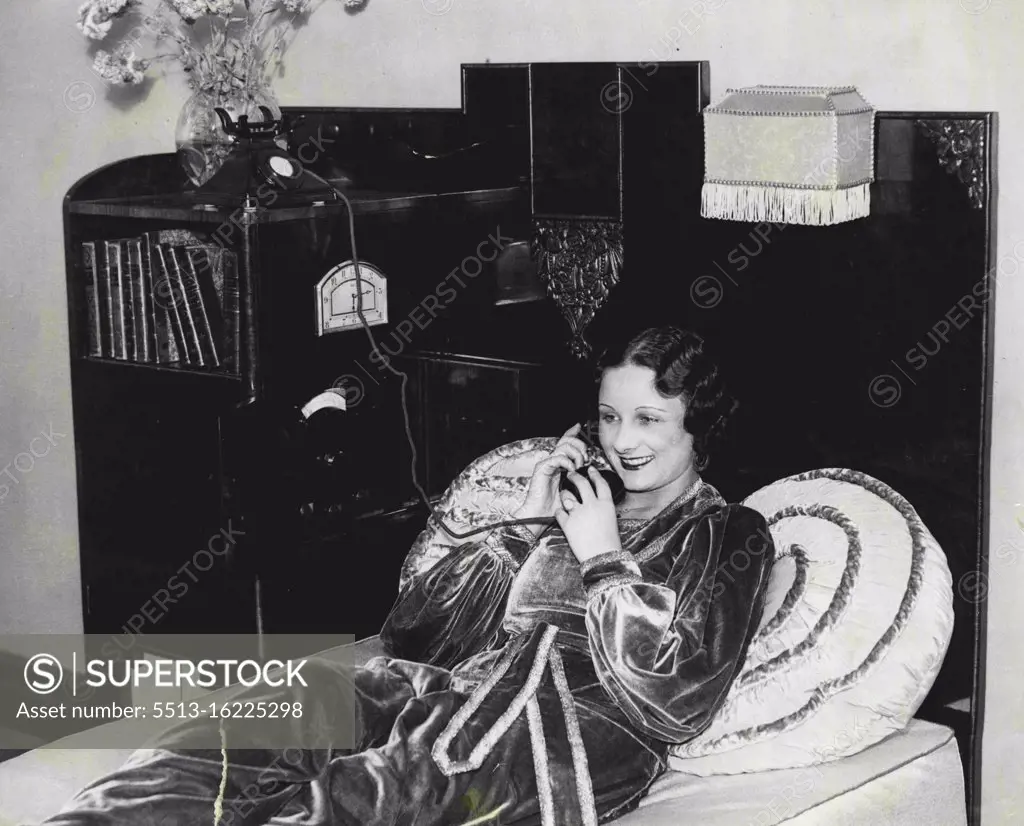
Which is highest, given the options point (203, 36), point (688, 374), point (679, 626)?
point (203, 36)

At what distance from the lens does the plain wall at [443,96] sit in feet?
7.06

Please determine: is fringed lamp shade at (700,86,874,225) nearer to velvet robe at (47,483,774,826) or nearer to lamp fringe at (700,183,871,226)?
lamp fringe at (700,183,871,226)

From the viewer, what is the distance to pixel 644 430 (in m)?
2.11

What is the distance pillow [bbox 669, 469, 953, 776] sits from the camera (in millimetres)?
1974

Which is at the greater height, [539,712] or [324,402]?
[324,402]

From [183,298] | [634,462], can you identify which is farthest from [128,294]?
[634,462]

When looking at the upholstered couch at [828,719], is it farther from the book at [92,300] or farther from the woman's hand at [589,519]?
the book at [92,300]

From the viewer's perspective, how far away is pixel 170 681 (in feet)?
9.56

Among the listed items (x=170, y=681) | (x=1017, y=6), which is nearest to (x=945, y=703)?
(x=1017, y=6)

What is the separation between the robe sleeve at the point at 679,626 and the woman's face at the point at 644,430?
141 mm

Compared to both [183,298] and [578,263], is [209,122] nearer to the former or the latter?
[183,298]

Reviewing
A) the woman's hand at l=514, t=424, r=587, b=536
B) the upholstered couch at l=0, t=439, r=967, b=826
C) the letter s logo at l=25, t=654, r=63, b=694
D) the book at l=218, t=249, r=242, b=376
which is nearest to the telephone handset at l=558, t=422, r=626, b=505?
the woman's hand at l=514, t=424, r=587, b=536

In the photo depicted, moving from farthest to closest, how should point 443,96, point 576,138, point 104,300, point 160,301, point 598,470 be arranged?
1. point 443,96
2. point 104,300
3. point 160,301
4. point 576,138
5. point 598,470

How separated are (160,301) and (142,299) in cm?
4
